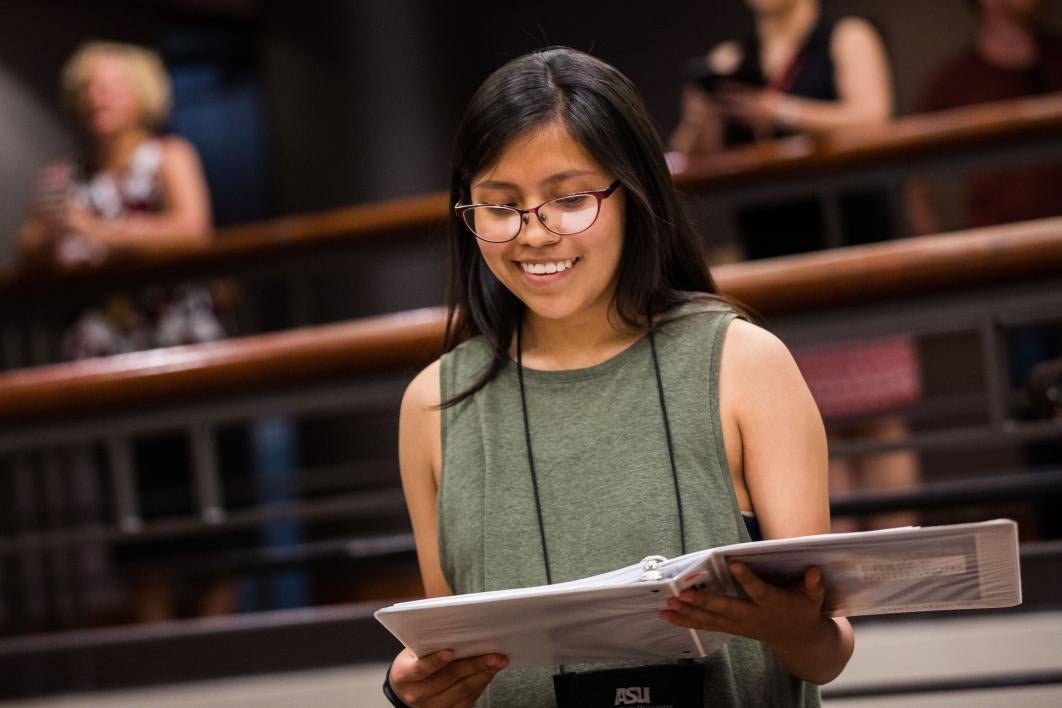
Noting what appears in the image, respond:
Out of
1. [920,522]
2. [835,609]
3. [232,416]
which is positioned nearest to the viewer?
[835,609]

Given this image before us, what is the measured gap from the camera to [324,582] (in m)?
3.39

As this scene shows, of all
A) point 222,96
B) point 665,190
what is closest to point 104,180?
point 665,190

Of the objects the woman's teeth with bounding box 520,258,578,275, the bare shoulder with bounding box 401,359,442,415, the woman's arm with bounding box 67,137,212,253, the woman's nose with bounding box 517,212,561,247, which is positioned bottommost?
the bare shoulder with bounding box 401,359,442,415

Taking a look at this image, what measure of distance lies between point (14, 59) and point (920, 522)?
254 inches

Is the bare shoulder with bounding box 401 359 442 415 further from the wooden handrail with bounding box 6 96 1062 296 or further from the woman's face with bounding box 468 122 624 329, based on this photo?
the wooden handrail with bounding box 6 96 1062 296

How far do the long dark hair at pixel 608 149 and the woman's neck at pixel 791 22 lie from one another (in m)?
1.95

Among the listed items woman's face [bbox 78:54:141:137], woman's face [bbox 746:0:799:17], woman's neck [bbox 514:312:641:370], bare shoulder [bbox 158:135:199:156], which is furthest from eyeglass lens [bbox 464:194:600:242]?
woman's face [bbox 78:54:141:137]

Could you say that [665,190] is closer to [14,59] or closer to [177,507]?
[177,507]

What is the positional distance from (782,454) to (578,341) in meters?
0.29

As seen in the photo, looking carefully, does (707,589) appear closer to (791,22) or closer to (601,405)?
(601,405)

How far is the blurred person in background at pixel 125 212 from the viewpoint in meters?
3.87

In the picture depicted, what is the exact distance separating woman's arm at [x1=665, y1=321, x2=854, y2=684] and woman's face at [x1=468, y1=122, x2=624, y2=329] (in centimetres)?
17

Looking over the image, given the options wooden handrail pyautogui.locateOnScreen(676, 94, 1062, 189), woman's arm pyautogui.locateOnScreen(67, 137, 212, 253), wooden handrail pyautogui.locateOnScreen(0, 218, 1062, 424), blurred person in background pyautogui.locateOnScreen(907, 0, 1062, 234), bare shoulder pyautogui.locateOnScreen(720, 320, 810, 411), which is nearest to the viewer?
bare shoulder pyautogui.locateOnScreen(720, 320, 810, 411)

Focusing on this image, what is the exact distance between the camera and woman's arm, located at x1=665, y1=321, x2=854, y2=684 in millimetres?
1289
